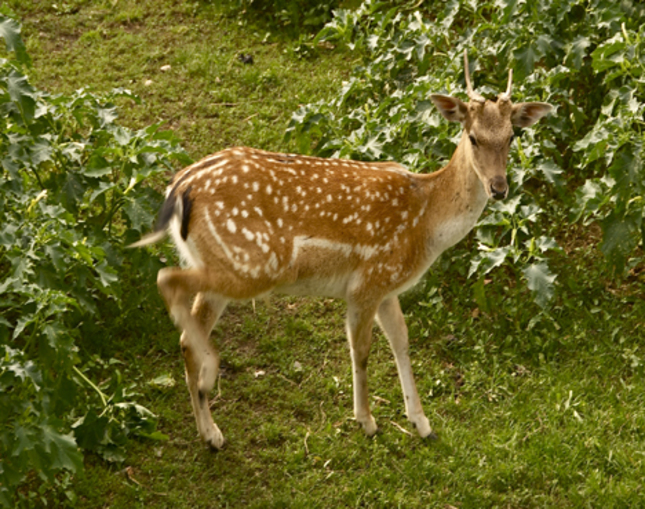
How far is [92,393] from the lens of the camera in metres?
6.29

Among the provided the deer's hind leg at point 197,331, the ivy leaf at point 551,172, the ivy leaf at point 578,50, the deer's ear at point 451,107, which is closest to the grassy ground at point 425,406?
the deer's hind leg at point 197,331

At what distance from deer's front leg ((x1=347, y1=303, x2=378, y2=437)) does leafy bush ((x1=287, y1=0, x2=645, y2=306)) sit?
39.1 inches

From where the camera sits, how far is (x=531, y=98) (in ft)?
24.2

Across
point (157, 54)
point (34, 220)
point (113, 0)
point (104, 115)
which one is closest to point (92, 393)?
point (34, 220)

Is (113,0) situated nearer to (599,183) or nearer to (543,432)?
(599,183)

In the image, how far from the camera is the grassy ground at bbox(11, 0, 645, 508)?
5.78 metres

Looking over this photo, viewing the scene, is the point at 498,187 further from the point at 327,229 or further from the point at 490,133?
the point at 327,229

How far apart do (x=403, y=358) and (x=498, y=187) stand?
54.8 inches

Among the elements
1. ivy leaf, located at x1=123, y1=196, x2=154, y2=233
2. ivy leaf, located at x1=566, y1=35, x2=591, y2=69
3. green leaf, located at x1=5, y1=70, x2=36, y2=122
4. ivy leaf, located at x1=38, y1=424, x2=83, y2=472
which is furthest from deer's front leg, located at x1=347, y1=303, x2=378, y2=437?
ivy leaf, located at x1=566, y1=35, x2=591, y2=69

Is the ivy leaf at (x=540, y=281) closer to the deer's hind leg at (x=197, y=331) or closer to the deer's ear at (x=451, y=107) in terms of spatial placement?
the deer's ear at (x=451, y=107)

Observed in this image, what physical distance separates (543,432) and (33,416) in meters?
3.23

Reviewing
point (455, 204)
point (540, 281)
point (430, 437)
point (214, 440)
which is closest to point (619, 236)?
point (540, 281)

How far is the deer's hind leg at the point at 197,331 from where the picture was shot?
565cm

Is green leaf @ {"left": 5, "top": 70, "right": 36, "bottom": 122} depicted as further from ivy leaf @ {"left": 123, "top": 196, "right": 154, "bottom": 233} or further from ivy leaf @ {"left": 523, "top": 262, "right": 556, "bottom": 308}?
ivy leaf @ {"left": 523, "top": 262, "right": 556, "bottom": 308}
